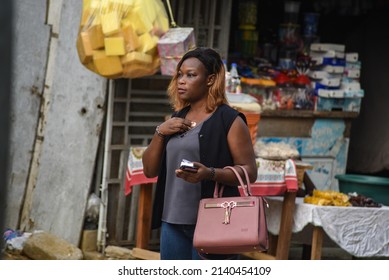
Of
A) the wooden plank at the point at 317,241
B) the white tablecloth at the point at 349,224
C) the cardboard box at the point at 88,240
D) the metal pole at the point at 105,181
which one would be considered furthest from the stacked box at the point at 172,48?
the cardboard box at the point at 88,240

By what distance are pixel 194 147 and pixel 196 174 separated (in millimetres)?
255

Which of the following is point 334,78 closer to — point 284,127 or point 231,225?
point 284,127

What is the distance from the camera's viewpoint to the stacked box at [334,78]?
7.95 m

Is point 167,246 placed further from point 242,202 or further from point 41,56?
point 41,56

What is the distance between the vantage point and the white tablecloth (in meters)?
5.73

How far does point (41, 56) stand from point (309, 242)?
2523mm

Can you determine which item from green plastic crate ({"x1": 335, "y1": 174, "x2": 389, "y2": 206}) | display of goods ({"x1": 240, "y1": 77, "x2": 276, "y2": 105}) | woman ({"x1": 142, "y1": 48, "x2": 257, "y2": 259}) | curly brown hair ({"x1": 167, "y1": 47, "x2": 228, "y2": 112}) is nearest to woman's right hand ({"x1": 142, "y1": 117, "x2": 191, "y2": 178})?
woman ({"x1": 142, "y1": 48, "x2": 257, "y2": 259})

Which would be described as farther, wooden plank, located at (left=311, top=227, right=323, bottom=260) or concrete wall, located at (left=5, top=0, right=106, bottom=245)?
concrete wall, located at (left=5, top=0, right=106, bottom=245)

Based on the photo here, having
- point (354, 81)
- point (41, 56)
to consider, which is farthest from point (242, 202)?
point (354, 81)

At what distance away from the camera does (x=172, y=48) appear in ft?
18.2

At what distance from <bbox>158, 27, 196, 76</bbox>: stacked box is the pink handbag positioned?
238cm

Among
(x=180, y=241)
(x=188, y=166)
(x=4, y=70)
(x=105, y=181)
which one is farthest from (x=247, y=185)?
(x=105, y=181)

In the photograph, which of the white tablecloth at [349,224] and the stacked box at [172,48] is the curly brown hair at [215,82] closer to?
the stacked box at [172,48]

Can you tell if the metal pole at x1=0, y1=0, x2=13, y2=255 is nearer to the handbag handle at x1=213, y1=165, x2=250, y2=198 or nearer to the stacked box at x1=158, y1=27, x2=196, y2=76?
the handbag handle at x1=213, y1=165, x2=250, y2=198
